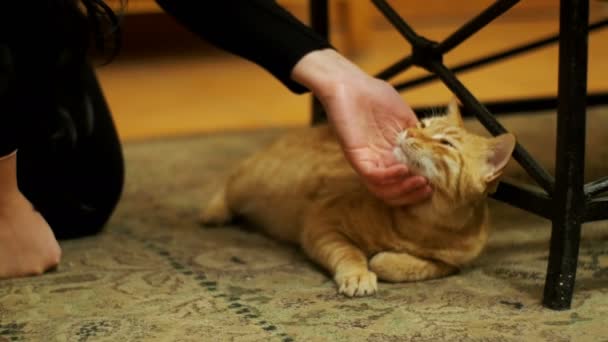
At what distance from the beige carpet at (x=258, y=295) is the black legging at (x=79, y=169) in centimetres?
→ 5

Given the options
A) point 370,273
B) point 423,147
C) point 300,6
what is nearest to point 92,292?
point 370,273

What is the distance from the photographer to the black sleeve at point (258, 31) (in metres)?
1.19

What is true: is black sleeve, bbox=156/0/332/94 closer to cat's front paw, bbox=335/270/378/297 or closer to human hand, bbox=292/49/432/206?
human hand, bbox=292/49/432/206

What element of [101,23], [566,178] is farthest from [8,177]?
[566,178]

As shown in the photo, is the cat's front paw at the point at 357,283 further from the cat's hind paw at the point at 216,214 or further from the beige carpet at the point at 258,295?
the cat's hind paw at the point at 216,214

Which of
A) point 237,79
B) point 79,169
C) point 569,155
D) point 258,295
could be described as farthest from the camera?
point 237,79

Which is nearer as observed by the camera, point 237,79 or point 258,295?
point 258,295

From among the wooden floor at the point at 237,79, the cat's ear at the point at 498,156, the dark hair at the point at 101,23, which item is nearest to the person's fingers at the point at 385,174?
the cat's ear at the point at 498,156

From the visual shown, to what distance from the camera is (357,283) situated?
1158mm

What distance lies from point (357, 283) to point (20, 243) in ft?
1.53

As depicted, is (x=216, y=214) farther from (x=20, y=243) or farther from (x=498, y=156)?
(x=498, y=156)

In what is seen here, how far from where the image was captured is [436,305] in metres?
1.10

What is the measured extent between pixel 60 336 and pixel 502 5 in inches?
27.3

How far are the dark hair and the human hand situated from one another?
24 centimetres
